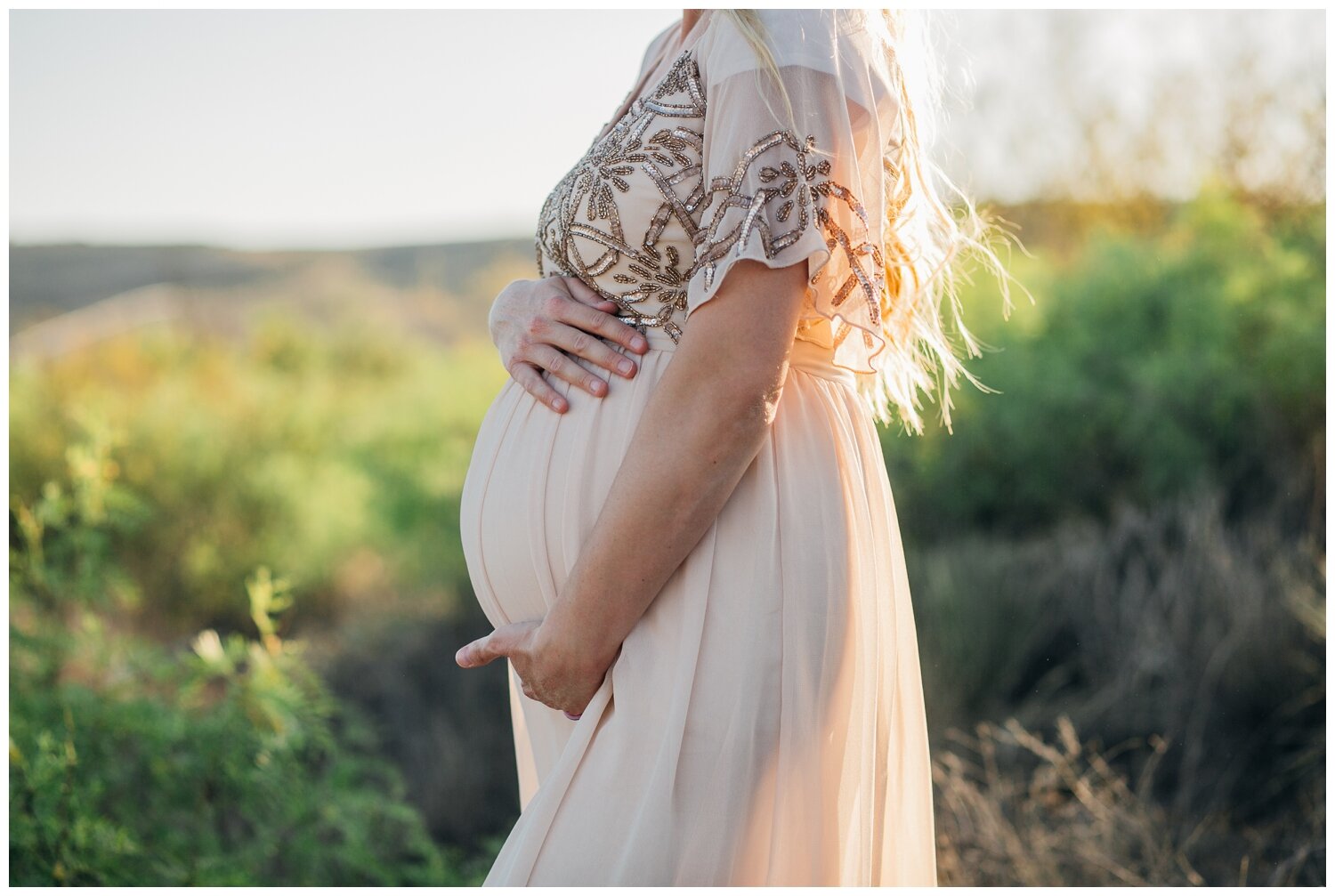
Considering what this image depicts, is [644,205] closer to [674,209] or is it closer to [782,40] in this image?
[674,209]

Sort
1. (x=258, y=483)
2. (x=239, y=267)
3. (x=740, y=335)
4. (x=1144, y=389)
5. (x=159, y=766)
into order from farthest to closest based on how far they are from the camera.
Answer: (x=239, y=267) → (x=258, y=483) → (x=1144, y=389) → (x=159, y=766) → (x=740, y=335)

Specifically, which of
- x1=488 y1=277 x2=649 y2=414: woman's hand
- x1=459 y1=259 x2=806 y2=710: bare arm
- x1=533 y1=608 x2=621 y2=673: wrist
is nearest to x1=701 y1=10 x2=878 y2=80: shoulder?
x1=459 y1=259 x2=806 y2=710: bare arm

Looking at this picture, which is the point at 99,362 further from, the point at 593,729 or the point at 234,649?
the point at 593,729

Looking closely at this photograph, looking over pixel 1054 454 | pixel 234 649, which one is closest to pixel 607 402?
pixel 234 649

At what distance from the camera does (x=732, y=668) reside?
46.0 inches

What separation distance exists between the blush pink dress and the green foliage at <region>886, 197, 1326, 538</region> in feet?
11.2

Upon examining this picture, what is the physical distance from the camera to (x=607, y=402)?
1.30 meters

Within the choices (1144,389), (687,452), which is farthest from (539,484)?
(1144,389)

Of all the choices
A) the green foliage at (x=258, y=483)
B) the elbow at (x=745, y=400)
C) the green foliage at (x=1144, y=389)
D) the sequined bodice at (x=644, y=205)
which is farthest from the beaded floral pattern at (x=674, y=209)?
the green foliage at (x=258, y=483)

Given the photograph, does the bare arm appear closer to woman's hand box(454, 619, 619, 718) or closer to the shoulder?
woman's hand box(454, 619, 619, 718)

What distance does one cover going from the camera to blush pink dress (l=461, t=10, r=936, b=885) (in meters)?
1.12

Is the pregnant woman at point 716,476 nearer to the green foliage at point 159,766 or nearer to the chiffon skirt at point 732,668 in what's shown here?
the chiffon skirt at point 732,668

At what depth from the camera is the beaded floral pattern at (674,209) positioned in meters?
1.10

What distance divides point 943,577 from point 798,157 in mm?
3069
